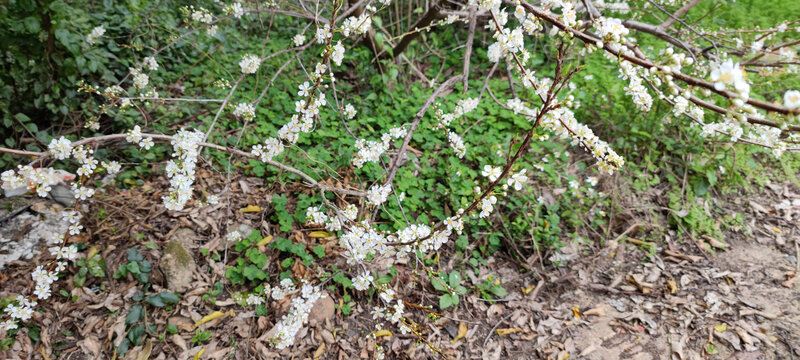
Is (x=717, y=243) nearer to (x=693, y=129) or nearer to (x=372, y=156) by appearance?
(x=693, y=129)

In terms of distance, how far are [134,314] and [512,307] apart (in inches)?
93.1

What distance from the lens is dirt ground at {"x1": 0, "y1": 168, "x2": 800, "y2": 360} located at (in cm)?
→ 213

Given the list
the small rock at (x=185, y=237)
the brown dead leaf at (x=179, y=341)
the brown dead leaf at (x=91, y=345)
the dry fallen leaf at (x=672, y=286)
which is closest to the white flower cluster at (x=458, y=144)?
the dry fallen leaf at (x=672, y=286)

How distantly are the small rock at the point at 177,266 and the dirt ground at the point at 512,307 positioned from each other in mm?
57

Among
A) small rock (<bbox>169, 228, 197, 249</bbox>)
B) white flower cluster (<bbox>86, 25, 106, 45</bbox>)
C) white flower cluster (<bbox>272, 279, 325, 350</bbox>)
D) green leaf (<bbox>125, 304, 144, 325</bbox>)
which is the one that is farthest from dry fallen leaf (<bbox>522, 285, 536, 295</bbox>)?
white flower cluster (<bbox>86, 25, 106, 45</bbox>)

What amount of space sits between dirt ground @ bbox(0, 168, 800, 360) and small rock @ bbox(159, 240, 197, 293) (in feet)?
0.19

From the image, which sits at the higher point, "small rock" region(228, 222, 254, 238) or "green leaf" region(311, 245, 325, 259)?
"green leaf" region(311, 245, 325, 259)

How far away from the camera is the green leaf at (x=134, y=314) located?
210cm

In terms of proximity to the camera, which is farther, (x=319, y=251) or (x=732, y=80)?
(x=319, y=251)

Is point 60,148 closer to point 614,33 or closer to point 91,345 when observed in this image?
point 91,345

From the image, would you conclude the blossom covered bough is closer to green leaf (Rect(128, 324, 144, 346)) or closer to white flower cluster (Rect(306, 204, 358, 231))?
white flower cluster (Rect(306, 204, 358, 231))

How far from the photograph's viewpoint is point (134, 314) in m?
2.11

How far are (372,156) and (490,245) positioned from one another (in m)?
1.24

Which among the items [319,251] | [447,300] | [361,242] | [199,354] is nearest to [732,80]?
[361,242]
